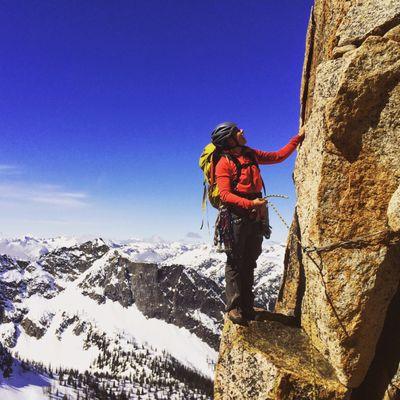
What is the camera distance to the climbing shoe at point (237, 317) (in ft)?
35.0

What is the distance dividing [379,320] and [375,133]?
4.15 m

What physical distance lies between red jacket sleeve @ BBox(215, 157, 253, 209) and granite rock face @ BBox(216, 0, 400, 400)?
1.68 meters

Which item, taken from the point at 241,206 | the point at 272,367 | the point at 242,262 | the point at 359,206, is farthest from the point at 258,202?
the point at 272,367

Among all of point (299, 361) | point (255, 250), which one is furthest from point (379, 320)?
point (255, 250)

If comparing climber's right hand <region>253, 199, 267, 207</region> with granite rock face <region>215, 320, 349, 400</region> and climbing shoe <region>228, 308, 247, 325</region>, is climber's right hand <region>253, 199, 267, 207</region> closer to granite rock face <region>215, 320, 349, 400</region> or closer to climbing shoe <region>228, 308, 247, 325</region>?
climbing shoe <region>228, 308, 247, 325</region>

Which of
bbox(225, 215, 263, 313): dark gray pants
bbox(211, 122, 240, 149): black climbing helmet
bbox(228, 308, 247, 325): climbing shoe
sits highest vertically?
bbox(211, 122, 240, 149): black climbing helmet

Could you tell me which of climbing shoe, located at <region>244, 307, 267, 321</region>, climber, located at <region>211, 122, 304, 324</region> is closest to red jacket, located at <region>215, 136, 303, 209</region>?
climber, located at <region>211, 122, 304, 324</region>

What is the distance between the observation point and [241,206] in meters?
9.90

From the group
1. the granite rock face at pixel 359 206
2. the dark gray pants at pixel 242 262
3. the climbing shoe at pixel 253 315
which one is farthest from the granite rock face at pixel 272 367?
the dark gray pants at pixel 242 262

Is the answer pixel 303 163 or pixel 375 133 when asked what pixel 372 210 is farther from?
pixel 303 163

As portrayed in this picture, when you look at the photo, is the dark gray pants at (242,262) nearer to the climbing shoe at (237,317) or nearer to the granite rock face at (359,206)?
the climbing shoe at (237,317)

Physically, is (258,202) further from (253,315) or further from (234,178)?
(253,315)

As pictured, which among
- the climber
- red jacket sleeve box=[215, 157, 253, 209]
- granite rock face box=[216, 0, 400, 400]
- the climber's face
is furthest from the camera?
the climber's face

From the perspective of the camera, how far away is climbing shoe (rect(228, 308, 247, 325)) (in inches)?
420
